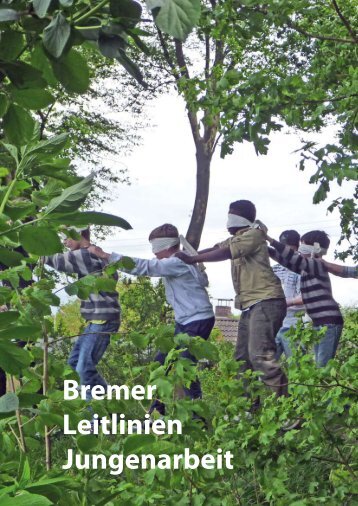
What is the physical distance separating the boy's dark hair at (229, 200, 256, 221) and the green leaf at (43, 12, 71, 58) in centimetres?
762

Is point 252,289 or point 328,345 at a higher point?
point 252,289

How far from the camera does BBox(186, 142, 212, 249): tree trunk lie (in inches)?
904

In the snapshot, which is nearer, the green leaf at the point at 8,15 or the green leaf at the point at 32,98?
the green leaf at the point at 8,15

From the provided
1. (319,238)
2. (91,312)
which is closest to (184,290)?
(91,312)

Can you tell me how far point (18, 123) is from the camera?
1.21m

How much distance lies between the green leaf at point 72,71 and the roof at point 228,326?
21.9 m

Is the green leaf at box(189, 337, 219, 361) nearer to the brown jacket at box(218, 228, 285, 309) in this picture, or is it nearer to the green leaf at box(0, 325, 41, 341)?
the green leaf at box(0, 325, 41, 341)

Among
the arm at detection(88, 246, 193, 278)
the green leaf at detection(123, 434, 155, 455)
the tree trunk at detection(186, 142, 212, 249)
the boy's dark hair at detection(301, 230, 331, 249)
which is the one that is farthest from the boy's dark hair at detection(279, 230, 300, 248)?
the tree trunk at detection(186, 142, 212, 249)

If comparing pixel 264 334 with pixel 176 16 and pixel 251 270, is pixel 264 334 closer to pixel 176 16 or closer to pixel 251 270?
pixel 251 270

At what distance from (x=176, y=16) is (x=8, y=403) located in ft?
2.37

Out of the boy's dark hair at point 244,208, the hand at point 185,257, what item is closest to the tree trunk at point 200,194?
the hand at point 185,257

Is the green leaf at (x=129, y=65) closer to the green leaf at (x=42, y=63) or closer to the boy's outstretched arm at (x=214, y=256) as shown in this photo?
the green leaf at (x=42, y=63)

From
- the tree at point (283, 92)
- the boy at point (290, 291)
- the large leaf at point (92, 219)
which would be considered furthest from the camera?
the boy at point (290, 291)

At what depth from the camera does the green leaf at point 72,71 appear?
1133 millimetres
